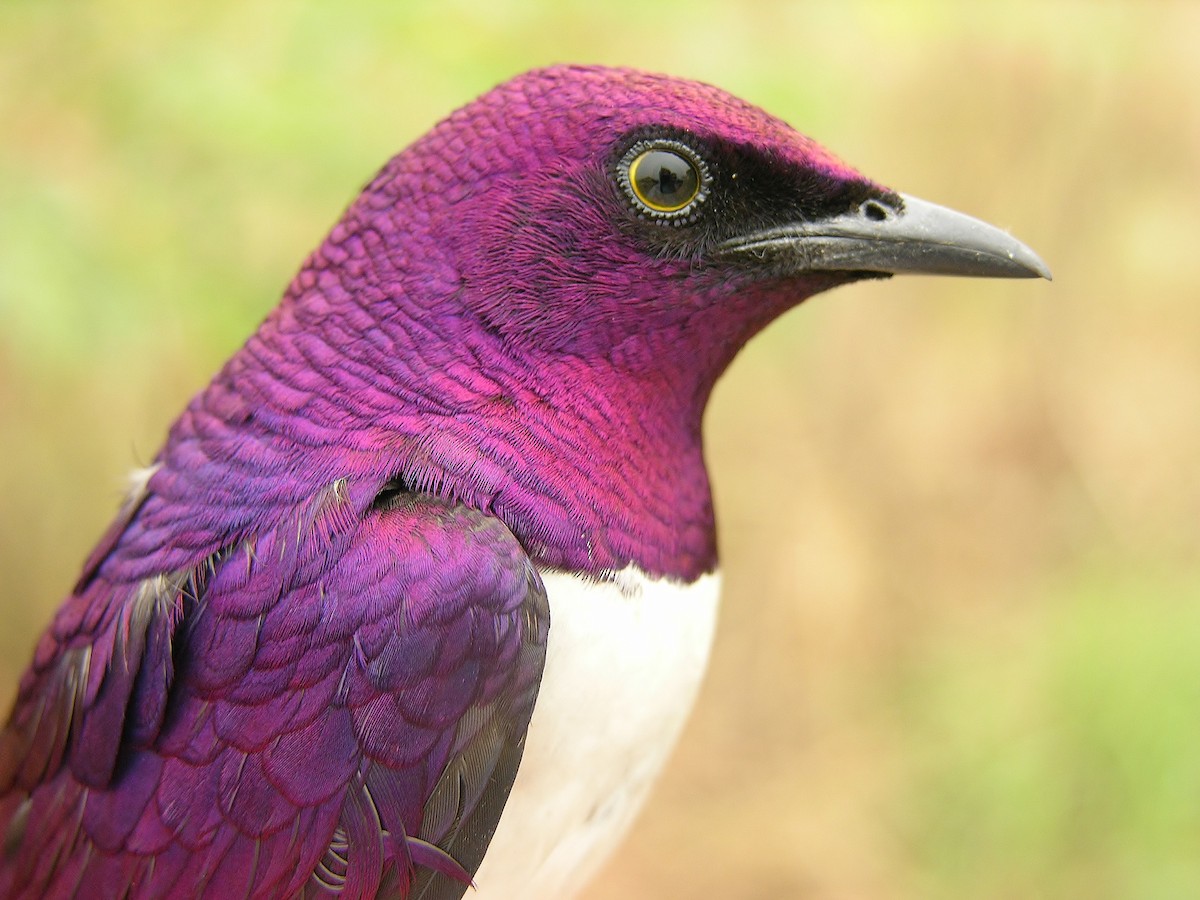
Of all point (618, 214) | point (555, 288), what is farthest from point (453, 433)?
point (618, 214)

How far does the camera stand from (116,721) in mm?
1442

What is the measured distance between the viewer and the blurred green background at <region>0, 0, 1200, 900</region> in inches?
97.0

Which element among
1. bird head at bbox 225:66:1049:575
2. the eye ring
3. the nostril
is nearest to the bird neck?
bird head at bbox 225:66:1049:575

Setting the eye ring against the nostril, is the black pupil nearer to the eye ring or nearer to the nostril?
the eye ring

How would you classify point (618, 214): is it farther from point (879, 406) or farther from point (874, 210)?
point (879, 406)

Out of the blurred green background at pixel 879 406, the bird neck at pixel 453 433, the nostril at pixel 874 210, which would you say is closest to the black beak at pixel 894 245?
the nostril at pixel 874 210

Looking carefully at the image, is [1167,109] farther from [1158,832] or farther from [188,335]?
[188,335]

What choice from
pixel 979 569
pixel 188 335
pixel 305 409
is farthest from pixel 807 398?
pixel 305 409

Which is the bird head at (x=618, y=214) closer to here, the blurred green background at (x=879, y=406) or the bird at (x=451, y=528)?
the bird at (x=451, y=528)

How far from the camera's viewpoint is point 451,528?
138 centimetres

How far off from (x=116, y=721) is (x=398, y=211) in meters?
0.74

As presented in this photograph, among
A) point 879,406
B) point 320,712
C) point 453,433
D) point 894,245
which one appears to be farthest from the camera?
point 879,406

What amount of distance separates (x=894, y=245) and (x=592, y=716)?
748mm

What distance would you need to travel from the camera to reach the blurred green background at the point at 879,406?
2463 mm
